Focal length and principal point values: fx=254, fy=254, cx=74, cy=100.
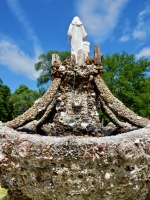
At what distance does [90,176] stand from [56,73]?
10.4ft

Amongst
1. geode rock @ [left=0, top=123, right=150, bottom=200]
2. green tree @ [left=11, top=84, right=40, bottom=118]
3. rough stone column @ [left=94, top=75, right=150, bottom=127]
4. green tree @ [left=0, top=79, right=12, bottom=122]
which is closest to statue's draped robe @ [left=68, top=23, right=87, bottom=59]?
rough stone column @ [left=94, top=75, right=150, bottom=127]

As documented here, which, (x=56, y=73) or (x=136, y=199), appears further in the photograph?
(x=56, y=73)

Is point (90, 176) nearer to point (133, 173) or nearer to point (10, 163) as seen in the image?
point (133, 173)

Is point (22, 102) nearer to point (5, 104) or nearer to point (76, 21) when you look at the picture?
point (5, 104)

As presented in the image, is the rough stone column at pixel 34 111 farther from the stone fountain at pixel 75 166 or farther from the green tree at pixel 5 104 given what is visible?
the green tree at pixel 5 104

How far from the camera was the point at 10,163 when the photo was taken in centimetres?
421

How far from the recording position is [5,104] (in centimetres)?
2827

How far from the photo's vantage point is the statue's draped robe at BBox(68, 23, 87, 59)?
6.99 metres

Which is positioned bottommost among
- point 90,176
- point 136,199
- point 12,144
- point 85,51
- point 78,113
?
point 136,199

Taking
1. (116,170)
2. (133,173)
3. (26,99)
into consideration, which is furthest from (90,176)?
(26,99)

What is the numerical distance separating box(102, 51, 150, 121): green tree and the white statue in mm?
11635

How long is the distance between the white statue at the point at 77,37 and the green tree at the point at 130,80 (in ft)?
38.2

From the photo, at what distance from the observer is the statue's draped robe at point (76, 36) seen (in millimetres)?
6988

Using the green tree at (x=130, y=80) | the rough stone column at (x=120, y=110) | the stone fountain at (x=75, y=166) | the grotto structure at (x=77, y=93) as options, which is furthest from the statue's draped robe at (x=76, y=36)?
the green tree at (x=130, y=80)
